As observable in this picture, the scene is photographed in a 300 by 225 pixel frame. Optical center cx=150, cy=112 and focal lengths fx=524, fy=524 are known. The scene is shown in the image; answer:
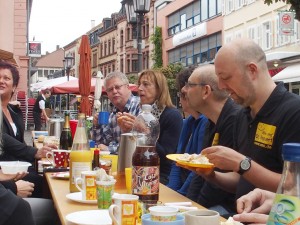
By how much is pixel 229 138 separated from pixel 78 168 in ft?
3.19

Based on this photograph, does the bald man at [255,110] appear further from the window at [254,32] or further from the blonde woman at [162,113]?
the window at [254,32]

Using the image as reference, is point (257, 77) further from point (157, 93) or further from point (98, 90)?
point (98, 90)

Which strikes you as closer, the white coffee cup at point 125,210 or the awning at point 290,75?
the white coffee cup at point 125,210

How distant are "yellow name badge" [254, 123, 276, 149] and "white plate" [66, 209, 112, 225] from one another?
89 cm

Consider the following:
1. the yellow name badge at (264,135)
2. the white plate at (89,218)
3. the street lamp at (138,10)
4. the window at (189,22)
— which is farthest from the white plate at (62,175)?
the window at (189,22)

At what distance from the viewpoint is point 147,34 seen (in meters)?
52.6

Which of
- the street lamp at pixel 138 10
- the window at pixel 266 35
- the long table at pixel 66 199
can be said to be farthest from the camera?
the window at pixel 266 35

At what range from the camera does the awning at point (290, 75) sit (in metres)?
18.8

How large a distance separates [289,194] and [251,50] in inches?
69.6

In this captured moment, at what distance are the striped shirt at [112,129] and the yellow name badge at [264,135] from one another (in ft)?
8.87

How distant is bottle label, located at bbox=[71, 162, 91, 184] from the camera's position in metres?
2.74

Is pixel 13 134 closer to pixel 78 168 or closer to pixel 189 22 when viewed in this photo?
pixel 78 168

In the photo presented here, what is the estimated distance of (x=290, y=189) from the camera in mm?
1093

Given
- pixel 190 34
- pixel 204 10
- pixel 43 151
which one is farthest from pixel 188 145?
pixel 190 34
